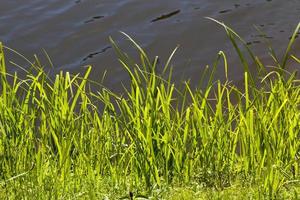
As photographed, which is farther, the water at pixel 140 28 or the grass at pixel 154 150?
the water at pixel 140 28

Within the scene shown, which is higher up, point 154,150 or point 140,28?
point 154,150

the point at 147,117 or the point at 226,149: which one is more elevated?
the point at 147,117

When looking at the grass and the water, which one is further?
the water

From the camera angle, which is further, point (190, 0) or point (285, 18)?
point (190, 0)

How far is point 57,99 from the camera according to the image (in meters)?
3.15

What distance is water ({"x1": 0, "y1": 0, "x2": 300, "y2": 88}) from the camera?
21.4ft

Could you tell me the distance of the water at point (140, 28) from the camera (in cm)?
652

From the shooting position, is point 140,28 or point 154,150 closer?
point 154,150

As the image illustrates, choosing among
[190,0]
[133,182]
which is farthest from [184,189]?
[190,0]

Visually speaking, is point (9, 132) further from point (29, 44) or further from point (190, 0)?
point (190, 0)

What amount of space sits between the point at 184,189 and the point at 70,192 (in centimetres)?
57

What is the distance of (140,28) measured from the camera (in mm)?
7062

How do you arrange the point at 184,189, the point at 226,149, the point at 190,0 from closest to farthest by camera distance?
1. the point at 184,189
2. the point at 226,149
3. the point at 190,0

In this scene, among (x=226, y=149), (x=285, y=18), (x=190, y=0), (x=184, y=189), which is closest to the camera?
(x=184, y=189)
